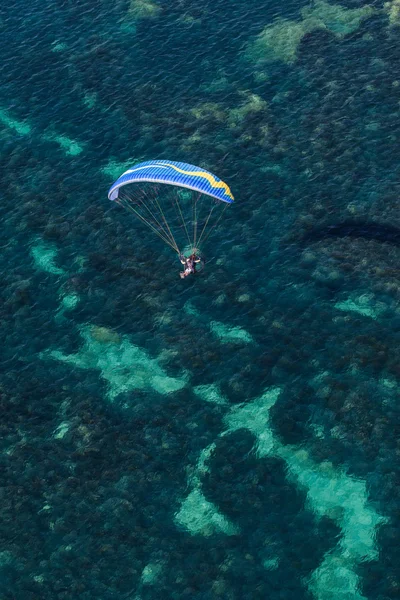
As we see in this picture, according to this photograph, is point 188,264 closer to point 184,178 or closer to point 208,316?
point 208,316

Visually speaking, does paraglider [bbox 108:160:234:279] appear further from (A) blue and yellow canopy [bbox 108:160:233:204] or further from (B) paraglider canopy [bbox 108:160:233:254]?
(A) blue and yellow canopy [bbox 108:160:233:204]

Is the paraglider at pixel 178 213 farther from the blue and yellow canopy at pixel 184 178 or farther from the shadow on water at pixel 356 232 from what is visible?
the shadow on water at pixel 356 232

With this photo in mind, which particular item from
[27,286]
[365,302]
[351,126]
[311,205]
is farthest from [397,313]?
[27,286]

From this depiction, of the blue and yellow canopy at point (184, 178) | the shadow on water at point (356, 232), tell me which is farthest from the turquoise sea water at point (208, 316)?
the blue and yellow canopy at point (184, 178)

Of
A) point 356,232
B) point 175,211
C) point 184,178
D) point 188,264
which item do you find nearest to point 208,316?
point 188,264

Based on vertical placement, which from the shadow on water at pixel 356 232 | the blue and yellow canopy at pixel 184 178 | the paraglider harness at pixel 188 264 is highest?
the blue and yellow canopy at pixel 184 178

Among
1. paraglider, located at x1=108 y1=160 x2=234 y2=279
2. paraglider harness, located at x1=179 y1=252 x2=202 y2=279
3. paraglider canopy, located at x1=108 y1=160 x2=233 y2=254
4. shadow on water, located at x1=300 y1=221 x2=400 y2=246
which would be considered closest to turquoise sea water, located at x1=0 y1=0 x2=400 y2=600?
shadow on water, located at x1=300 y1=221 x2=400 y2=246
